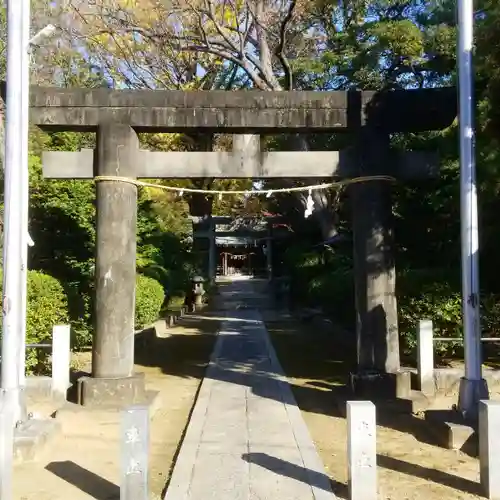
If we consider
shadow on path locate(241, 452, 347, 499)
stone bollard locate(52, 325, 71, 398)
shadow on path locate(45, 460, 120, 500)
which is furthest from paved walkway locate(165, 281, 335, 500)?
stone bollard locate(52, 325, 71, 398)

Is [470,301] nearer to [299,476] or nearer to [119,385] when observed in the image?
[299,476]

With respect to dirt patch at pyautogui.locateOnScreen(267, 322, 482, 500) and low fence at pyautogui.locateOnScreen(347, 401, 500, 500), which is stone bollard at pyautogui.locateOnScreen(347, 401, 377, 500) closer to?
low fence at pyautogui.locateOnScreen(347, 401, 500, 500)

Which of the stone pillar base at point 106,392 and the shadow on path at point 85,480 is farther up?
the stone pillar base at point 106,392

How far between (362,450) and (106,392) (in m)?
4.25

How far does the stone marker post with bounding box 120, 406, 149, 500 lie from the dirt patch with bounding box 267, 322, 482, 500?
1.68 m

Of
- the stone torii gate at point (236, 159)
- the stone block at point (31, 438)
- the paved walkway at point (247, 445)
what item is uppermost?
the stone torii gate at point (236, 159)

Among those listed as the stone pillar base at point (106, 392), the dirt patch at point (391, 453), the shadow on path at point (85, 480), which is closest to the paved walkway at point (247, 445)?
the dirt patch at point (391, 453)

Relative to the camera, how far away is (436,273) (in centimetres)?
933

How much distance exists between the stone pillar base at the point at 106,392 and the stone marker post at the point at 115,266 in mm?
15

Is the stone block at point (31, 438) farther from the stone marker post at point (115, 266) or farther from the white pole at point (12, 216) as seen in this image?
the stone marker post at point (115, 266)

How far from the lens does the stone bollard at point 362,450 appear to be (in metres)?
4.68

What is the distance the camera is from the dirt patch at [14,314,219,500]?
518 cm

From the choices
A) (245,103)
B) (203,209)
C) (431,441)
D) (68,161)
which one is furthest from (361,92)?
(203,209)

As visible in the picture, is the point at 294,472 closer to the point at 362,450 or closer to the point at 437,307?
the point at 362,450
